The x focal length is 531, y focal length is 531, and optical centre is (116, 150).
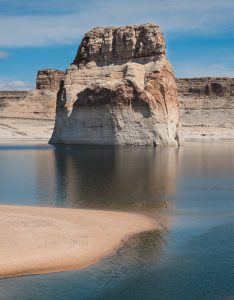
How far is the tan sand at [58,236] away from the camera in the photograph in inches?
467

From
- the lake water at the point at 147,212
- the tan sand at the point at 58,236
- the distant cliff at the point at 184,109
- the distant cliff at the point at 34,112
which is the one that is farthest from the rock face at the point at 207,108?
the tan sand at the point at 58,236

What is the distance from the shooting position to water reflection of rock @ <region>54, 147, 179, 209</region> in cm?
2062

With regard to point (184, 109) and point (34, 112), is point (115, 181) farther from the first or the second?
point (184, 109)

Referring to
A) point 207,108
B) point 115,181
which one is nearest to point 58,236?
point 115,181

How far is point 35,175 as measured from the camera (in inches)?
1159

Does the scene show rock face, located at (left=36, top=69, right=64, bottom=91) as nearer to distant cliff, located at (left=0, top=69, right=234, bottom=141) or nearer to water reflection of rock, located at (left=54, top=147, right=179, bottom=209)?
distant cliff, located at (left=0, top=69, right=234, bottom=141)

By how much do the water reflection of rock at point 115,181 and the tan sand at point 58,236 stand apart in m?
2.35

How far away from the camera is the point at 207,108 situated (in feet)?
388

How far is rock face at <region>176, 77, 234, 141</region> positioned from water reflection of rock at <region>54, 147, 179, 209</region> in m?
57.5

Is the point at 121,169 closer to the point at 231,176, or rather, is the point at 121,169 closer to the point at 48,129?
the point at 231,176

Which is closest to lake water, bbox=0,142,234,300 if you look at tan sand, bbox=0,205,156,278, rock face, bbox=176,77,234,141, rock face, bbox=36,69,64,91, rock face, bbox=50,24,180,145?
tan sand, bbox=0,205,156,278

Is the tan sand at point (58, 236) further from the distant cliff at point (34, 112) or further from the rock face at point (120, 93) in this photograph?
the distant cliff at point (34, 112)

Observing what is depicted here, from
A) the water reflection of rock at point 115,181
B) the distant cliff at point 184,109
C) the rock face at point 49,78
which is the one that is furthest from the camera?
the rock face at point 49,78

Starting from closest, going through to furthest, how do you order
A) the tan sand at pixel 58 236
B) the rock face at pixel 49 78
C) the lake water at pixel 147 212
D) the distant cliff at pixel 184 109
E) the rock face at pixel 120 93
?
the lake water at pixel 147 212 → the tan sand at pixel 58 236 → the rock face at pixel 120 93 → the distant cliff at pixel 184 109 → the rock face at pixel 49 78
